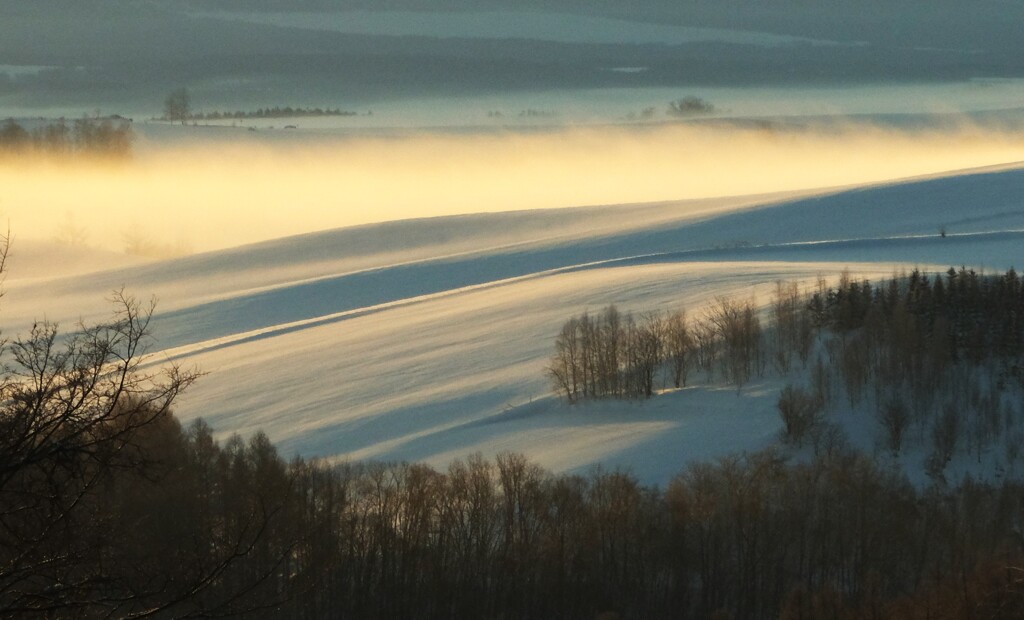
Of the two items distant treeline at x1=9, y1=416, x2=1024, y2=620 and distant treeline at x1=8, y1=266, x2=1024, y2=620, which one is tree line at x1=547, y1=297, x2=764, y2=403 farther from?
distant treeline at x1=9, y1=416, x2=1024, y2=620

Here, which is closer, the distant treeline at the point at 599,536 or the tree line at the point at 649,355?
the distant treeline at the point at 599,536

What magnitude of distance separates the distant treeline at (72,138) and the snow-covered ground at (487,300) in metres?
19.1

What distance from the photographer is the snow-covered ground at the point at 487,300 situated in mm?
33344

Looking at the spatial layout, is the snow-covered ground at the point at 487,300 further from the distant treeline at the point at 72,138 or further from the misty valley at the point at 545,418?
the distant treeline at the point at 72,138

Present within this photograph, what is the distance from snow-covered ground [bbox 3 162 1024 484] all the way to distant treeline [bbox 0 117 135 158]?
750 inches

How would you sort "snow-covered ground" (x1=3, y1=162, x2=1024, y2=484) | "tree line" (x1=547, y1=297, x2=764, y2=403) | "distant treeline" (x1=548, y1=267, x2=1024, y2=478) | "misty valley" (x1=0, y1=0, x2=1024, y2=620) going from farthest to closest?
"tree line" (x1=547, y1=297, x2=764, y2=403) → "snow-covered ground" (x1=3, y1=162, x2=1024, y2=484) → "distant treeline" (x1=548, y1=267, x2=1024, y2=478) → "misty valley" (x1=0, y1=0, x2=1024, y2=620)

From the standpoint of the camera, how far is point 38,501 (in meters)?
5.94

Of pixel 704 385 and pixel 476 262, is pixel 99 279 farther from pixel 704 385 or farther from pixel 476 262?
pixel 704 385

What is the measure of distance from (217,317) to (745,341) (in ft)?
94.2

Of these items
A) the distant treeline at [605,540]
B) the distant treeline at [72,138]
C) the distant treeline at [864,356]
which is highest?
the distant treeline at [72,138]

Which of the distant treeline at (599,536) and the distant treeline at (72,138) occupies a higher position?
the distant treeline at (72,138)

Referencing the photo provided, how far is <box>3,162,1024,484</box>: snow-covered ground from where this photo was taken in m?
33.3

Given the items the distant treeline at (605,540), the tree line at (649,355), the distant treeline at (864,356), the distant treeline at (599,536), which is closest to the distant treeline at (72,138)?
the distant treeline at (864,356)

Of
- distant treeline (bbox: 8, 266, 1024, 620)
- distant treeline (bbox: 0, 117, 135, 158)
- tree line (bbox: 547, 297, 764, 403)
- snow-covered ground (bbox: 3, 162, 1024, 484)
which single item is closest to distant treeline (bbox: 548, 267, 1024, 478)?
tree line (bbox: 547, 297, 764, 403)
